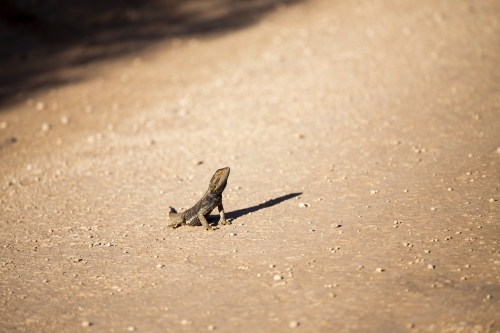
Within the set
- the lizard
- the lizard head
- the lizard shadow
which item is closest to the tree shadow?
the lizard shadow

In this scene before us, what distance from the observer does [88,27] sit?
50.7 feet

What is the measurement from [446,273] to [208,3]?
42.3ft

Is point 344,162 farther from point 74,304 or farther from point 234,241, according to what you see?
point 74,304

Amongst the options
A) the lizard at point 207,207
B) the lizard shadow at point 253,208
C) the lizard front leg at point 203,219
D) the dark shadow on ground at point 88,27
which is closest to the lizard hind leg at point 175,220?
the lizard at point 207,207

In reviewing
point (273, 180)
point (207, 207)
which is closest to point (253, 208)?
point (207, 207)

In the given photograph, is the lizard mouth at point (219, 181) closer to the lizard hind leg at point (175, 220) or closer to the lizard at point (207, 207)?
the lizard at point (207, 207)

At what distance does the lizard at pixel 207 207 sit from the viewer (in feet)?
19.8

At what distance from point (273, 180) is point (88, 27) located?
1000 cm

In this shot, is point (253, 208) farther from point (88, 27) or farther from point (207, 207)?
point (88, 27)

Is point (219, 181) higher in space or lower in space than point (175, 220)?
higher

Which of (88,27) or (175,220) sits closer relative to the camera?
(175,220)

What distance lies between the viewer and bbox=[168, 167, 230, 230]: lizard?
19.8ft

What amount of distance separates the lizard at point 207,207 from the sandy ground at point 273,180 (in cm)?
12

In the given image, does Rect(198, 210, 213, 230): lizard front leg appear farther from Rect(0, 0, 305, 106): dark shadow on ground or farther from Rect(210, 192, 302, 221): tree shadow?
Rect(0, 0, 305, 106): dark shadow on ground
